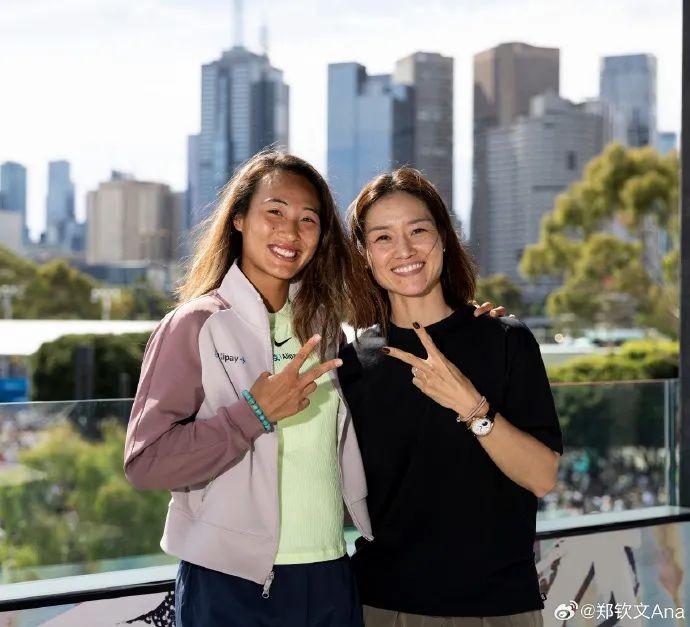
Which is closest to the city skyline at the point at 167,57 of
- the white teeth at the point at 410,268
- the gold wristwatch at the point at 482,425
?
the white teeth at the point at 410,268

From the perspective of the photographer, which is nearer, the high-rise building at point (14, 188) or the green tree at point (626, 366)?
the green tree at point (626, 366)

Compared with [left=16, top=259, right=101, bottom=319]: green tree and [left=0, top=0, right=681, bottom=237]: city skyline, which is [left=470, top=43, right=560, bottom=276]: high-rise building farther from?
[left=16, top=259, right=101, bottom=319]: green tree

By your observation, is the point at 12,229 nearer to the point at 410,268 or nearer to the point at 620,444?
the point at 620,444

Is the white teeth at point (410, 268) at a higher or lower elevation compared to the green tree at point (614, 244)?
lower

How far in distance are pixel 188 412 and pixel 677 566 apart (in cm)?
247

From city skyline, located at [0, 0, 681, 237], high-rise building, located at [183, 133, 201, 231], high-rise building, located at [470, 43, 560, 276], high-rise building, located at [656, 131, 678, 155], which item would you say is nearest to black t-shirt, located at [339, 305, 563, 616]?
high-rise building, located at [183, 133, 201, 231]

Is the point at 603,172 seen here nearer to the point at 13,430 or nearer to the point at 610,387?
the point at 610,387

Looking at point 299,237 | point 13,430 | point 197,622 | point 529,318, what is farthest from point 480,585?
point 529,318

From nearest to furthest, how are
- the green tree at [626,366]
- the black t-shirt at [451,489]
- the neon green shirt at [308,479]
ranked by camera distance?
the neon green shirt at [308,479], the black t-shirt at [451,489], the green tree at [626,366]

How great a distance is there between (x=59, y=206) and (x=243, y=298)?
24745mm

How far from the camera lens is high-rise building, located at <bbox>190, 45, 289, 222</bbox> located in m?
24.2

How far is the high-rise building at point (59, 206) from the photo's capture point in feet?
82.6

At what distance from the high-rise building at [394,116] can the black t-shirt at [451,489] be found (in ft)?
73.9

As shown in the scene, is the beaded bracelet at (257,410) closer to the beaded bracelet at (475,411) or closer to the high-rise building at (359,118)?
the beaded bracelet at (475,411)
